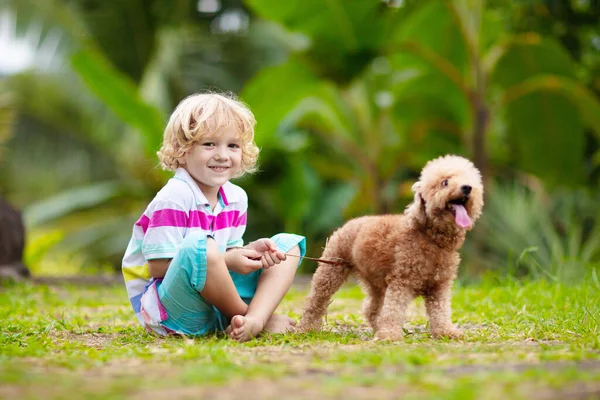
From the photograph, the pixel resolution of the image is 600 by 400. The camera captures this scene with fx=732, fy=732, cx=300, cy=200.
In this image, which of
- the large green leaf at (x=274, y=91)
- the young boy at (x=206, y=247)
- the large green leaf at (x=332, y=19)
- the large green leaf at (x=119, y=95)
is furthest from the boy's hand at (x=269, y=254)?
the large green leaf at (x=119, y=95)

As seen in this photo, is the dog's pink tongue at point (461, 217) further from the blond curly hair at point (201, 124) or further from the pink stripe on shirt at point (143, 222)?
the pink stripe on shirt at point (143, 222)

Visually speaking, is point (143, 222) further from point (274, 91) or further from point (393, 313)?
point (274, 91)

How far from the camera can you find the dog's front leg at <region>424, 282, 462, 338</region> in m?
3.76

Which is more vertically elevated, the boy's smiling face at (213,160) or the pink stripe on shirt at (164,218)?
the boy's smiling face at (213,160)

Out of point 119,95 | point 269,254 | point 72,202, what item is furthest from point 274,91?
point 72,202

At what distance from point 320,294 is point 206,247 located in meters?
0.80

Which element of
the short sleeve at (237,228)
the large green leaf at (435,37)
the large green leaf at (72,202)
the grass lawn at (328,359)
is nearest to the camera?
the grass lawn at (328,359)

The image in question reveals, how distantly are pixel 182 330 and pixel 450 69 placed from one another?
19.5ft

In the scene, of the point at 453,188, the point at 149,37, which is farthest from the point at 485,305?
the point at 149,37

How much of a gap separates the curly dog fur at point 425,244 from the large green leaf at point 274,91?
16.8 ft

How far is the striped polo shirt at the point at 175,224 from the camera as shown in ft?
12.5

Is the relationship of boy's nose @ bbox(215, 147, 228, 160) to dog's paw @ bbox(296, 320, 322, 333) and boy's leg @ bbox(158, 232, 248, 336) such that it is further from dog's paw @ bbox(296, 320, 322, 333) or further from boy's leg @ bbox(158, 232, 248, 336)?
dog's paw @ bbox(296, 320, 322, 333)

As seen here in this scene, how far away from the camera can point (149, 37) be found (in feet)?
43.6

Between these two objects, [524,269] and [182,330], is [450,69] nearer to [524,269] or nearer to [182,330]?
[524,269]
